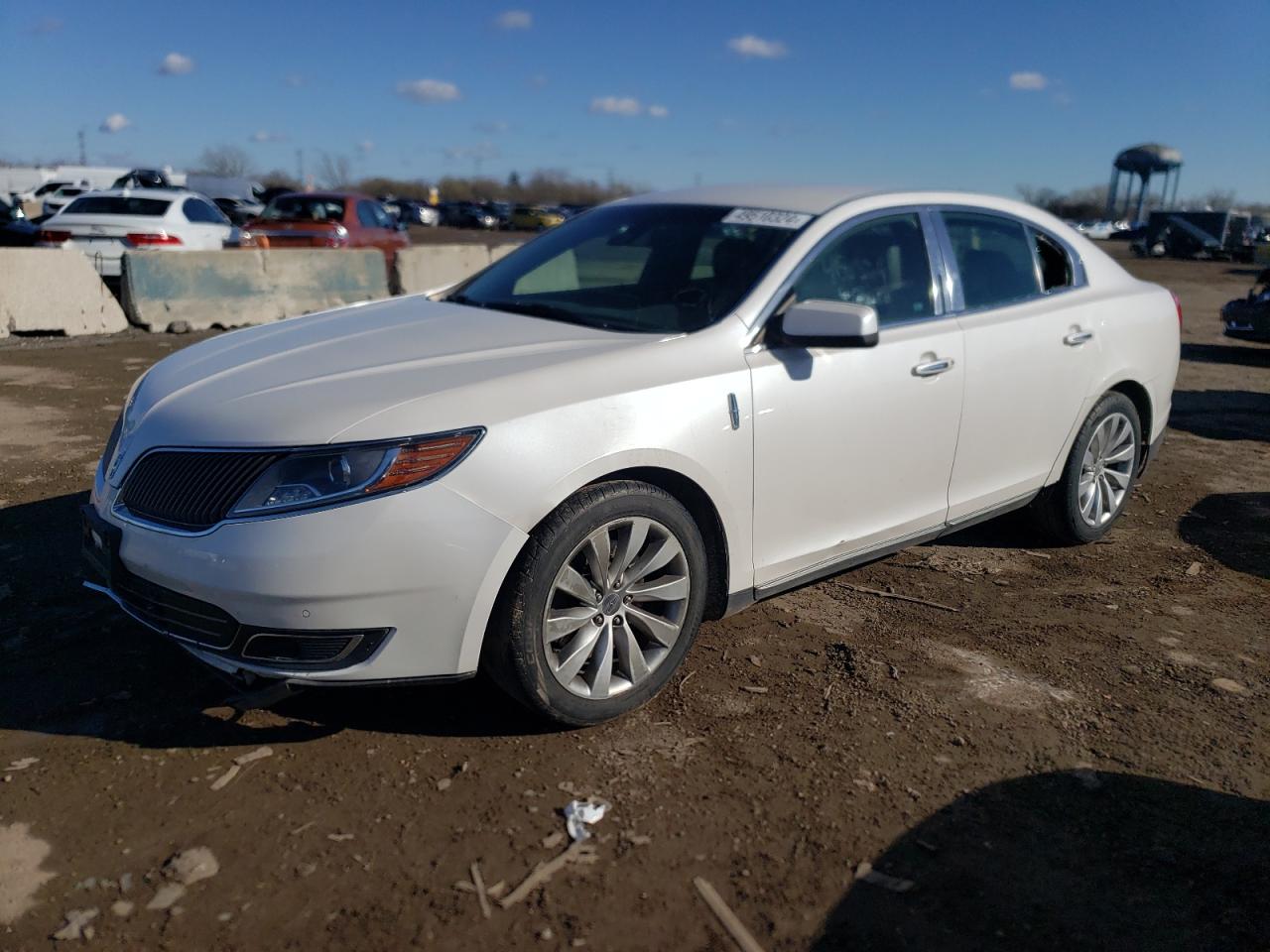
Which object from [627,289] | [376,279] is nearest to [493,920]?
[627,289]

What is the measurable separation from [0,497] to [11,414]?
244 cm

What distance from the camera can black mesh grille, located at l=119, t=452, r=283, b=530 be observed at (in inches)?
116

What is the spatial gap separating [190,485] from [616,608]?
51.2 inches

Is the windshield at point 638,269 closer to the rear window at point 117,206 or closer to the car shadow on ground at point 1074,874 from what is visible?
the car shadow on ground at point 1074,874

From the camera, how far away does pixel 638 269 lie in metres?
4.25

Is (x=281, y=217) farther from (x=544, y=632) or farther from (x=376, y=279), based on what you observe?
(x=544, y=632)

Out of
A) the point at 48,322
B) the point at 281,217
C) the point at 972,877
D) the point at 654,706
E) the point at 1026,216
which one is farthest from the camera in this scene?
the point at 281,217

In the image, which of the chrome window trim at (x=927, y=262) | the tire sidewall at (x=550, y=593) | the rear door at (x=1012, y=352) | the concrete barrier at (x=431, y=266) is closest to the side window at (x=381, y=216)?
the concrete barrier at (x=431, y=266)

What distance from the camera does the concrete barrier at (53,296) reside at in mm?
11359

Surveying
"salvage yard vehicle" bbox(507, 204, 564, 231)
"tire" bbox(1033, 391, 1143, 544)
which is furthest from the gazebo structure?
"tire" bbox(1033, 391, 1143, 544)

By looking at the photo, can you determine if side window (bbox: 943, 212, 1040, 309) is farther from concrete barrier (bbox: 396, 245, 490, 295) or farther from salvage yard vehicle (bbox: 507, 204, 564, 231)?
salvage yard vehicle (bbox: 507, 204, 564, 231)

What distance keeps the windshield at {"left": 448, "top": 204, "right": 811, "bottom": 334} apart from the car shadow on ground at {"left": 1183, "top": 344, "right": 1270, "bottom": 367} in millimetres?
10358

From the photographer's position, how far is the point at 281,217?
1619cm

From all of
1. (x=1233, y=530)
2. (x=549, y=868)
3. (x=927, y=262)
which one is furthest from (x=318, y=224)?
(x=549, y=868)
